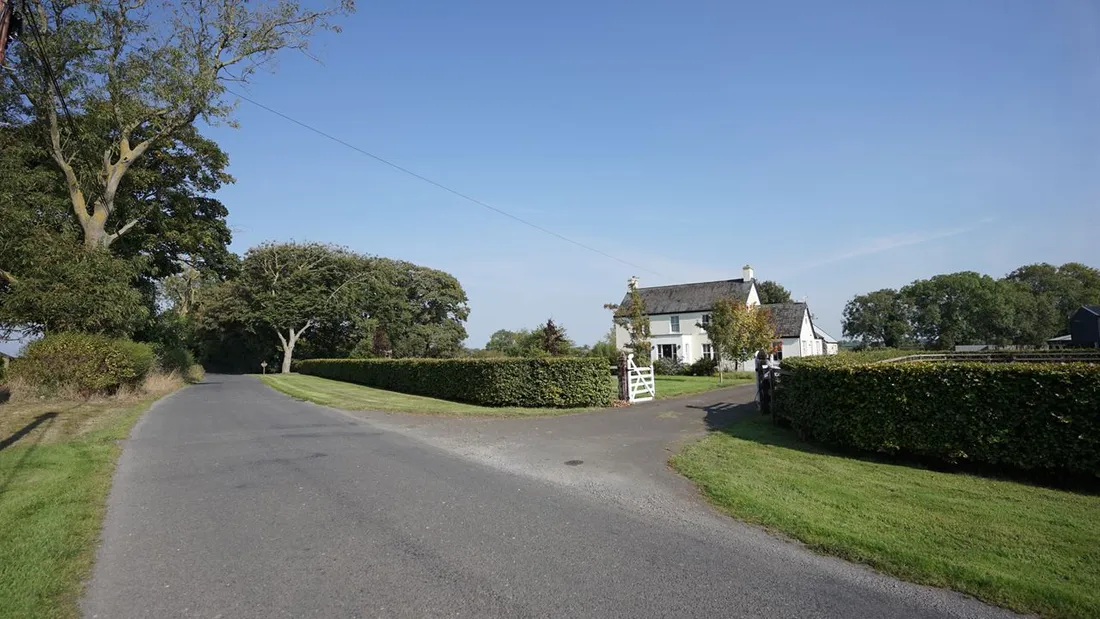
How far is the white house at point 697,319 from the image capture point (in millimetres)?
43438

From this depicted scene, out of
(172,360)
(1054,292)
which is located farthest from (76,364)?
(1054,292)

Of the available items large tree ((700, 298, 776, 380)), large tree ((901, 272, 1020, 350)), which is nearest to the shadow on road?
large tree ((700, 298, 776, 380))

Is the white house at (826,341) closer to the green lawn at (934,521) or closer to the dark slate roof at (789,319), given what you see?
the dark slate roof at (789,319)

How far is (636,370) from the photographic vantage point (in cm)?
2033

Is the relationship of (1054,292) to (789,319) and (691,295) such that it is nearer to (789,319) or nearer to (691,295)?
(789,319)

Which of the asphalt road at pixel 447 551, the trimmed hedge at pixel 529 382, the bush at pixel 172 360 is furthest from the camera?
the bush at pixel 172 360

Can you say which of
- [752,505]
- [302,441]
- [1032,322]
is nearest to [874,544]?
[752,505]

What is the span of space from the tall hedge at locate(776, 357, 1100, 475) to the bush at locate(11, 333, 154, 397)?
22409 millimetres

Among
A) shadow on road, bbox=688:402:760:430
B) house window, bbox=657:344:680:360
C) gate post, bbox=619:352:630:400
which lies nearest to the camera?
shadow on road, bbox=688:402:760:430

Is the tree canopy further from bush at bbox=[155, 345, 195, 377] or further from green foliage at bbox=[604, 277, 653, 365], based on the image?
bush at bbox=[155, 345, 195, 377]

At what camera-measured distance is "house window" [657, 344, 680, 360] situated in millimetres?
43125

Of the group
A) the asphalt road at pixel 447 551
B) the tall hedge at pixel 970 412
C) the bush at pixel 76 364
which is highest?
the bush at pixel 76 364

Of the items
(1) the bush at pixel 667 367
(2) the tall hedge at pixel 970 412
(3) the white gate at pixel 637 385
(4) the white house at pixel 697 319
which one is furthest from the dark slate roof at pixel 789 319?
(2) the tall hedge at pixel 970 412

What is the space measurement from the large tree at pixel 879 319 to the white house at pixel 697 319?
1568 inches
